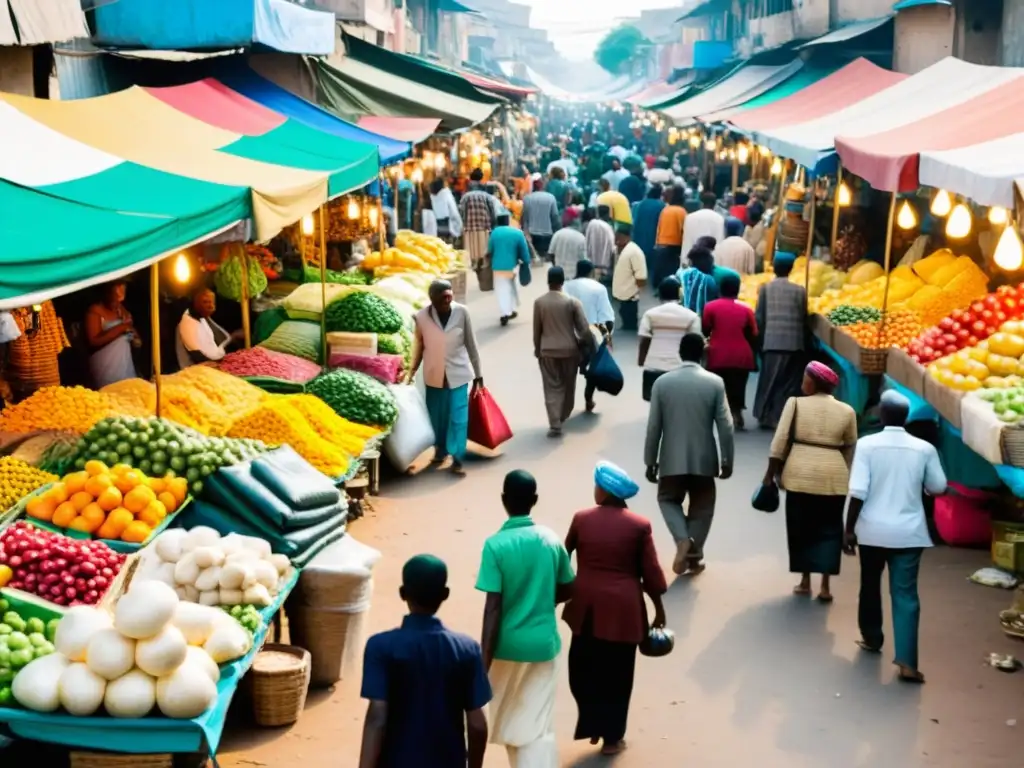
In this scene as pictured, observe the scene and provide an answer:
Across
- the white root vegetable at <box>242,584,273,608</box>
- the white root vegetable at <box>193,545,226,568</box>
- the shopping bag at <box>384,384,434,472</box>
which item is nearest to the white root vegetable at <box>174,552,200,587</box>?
the white root vegetable at <box>193,545,226,568</box>

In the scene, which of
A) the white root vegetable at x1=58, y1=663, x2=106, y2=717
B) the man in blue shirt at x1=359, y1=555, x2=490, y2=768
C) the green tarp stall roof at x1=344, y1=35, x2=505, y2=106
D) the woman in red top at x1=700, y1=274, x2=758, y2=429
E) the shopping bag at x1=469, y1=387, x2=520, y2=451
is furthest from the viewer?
the green tarp stall roof at x1=344, y1=35, x2=505, y2=106

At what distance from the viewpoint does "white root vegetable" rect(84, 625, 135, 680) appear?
5.22 metres

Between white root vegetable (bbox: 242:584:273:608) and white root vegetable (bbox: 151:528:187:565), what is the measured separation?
0.40m

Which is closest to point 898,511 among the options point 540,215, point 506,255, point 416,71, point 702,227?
point 702,227

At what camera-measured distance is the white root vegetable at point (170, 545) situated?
6.55 metres

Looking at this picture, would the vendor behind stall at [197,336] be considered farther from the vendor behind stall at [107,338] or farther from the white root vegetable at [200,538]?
the white root vegetable at [200,538]

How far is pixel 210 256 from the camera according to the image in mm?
12133

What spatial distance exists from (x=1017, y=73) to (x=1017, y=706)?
715 centimetres

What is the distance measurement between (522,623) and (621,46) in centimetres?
8353

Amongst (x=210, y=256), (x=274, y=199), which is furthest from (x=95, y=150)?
(x=210, y=256)

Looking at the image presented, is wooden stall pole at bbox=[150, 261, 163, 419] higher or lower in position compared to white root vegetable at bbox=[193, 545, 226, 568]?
higher

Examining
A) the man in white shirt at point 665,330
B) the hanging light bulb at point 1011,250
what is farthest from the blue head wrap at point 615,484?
the man in white shirt at point 665,330

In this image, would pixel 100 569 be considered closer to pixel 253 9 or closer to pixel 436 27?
pixel 253 9

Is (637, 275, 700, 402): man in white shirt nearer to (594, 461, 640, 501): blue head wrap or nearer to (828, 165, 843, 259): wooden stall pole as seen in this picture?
(828, 165, 843, 259): wooden stall pole
